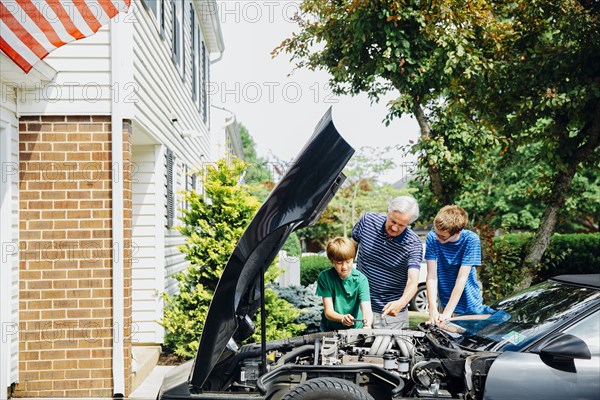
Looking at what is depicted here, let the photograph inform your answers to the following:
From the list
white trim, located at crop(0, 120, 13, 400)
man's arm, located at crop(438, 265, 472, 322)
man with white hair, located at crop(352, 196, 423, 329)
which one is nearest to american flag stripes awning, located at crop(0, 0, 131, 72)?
white trim, located at crop(0, 120, 13, 400)

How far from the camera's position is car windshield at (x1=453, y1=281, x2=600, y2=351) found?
3703mm

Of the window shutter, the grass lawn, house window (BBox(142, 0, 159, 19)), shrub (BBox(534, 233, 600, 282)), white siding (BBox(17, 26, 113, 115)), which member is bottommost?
the grass lawn

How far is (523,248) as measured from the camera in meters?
12.2

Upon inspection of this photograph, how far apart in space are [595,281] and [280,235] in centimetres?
210

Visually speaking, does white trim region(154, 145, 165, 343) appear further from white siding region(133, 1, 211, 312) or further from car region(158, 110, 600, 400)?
car region(158, 110, 600, 400)

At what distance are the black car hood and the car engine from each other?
39 cm

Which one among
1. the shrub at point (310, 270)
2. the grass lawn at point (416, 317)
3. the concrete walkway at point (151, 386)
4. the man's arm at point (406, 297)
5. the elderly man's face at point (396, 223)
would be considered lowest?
the grass lawn at point (416, 317)

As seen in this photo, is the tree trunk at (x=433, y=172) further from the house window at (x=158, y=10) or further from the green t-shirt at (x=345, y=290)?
the green t-shirt at (x=345, y=290)

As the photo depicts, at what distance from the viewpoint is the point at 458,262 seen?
5.00 metres

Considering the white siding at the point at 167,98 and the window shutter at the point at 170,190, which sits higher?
the white siding at the point at 167,98

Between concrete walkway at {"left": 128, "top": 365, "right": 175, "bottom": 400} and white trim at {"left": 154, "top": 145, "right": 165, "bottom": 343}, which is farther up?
white trim at {"left": 154, "top": 145, "right": 165, "bottom": 343}

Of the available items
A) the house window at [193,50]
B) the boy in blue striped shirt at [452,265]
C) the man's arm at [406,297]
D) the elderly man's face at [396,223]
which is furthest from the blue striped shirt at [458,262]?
the house window at [193,50]

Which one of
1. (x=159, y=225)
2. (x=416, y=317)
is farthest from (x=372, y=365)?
(x=416, y=317)

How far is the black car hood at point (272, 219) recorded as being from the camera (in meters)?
3.53
